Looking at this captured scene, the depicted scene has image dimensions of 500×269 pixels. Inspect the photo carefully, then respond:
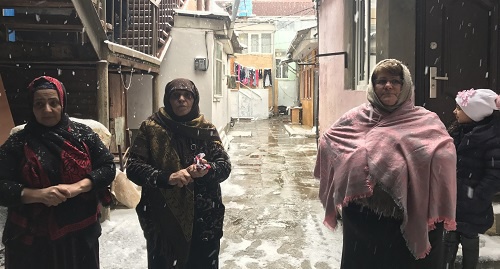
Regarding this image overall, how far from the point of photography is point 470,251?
10.6ft

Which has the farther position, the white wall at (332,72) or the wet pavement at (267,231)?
the white wall at (332,72)

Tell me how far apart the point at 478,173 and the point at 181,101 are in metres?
2.14

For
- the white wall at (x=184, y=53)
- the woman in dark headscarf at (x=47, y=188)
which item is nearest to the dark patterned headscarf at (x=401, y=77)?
the woman in dark headscarf at (x=47, y=188)

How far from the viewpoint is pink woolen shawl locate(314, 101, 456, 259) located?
223 centimetres

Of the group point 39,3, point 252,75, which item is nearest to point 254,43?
point 252,75

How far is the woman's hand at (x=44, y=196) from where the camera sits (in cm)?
214

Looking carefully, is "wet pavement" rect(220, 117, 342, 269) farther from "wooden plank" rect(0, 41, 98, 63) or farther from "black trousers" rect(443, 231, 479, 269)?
"wooden plank" rect(0, 41, 98, 63)

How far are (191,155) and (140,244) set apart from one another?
2.21 meters

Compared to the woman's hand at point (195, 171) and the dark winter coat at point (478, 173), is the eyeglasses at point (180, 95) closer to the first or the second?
the woman's hand at point (195, 171)

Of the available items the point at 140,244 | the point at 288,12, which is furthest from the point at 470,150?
the point at 288,12

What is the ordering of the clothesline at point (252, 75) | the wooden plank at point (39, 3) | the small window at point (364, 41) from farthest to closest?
the clothesline at point (252, 75)
the small window at point (364, 41)
the wooden plank at point (39, 3)

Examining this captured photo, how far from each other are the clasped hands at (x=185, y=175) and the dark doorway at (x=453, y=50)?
8.98 feet

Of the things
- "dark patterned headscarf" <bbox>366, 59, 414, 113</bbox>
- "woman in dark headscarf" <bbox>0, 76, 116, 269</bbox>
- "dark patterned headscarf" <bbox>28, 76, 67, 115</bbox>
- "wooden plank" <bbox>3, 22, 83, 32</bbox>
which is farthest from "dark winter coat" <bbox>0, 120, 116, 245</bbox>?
"wooden plank" <bbox>3, 22, 83, 32</bbox>

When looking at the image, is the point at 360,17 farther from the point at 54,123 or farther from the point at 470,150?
the point at 54,123
